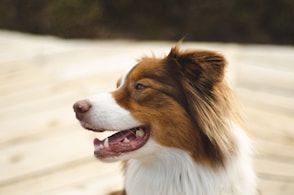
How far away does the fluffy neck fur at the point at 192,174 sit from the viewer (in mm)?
1863

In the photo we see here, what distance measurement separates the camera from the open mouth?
1.83 metres

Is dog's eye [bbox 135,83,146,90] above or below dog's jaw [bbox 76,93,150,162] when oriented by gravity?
above

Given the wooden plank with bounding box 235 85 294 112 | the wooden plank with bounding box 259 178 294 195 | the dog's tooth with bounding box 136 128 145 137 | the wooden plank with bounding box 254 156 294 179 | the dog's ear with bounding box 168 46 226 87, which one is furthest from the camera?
the wooden plank with bounding box 235 85 294 112

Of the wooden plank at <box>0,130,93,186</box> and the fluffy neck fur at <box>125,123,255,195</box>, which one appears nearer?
the fluffy neck fur at <box>125,123,255,195</box>

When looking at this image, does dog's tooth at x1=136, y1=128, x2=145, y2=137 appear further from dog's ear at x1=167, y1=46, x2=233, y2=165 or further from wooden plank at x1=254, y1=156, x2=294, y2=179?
wooden plank at x1=254, y1=156, x2=294, y2=179

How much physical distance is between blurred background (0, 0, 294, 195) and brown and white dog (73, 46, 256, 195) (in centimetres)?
70

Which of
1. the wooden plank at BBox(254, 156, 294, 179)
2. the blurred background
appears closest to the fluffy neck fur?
the blurred background

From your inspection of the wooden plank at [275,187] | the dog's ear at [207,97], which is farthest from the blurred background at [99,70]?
the dog's ear at [207,97]

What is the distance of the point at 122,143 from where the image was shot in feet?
6.07

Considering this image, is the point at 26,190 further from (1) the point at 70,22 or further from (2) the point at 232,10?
(2) the point at 232,10

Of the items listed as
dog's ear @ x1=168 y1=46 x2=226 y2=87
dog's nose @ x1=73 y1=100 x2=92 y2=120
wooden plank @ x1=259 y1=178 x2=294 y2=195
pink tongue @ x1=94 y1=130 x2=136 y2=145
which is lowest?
wooden plank @ x1=259 y1=178 x2=294 y2=195

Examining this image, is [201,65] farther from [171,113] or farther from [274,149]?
[274,149]

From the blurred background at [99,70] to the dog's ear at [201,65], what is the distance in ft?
2.84

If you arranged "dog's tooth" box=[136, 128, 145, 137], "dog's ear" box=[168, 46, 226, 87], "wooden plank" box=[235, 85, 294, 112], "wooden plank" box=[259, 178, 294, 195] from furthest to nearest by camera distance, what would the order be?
"wooden plank" box=[235, 85, 294, 112]
"wooden plank" box=[259, 178, 294, 195]
"dog's tooth" box=[136, 128, 145, 137]
"dog's ear" box=[168, 46, 226, 87]
